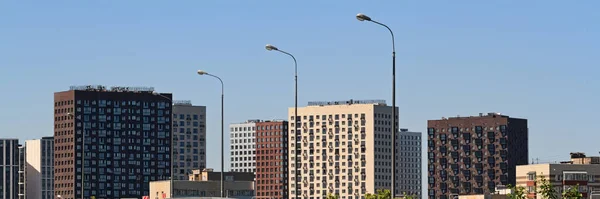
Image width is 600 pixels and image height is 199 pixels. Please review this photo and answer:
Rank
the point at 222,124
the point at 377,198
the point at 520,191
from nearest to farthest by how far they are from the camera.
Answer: the point at 520,191 → the point at 377,198 → the point at 222,124

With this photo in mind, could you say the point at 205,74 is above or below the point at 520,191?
above

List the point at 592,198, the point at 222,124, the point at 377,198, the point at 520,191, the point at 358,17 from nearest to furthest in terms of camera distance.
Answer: the point at 358,17 < the point at 520,191 < the point at 377,198 < the point at 222,124 < the point at 592,198

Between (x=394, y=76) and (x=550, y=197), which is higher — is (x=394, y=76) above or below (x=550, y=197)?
above

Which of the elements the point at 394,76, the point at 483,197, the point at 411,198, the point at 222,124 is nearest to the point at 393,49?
the point at 394,76

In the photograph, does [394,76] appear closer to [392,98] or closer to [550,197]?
[392,98]

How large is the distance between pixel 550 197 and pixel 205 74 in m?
25.1

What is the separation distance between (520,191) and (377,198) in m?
16.1

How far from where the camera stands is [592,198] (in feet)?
641

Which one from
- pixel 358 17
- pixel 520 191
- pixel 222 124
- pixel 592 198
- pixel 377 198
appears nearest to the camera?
pixel 358 17

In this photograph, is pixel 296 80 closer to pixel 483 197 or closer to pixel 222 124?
pixel 222 124

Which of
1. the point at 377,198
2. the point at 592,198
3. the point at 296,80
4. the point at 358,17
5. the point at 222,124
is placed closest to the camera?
the point at 358,17

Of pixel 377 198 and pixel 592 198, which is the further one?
pixel 592 198

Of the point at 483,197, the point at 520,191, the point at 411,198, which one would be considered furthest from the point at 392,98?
the point at 483,197

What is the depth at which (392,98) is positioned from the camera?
5819 centimetres
